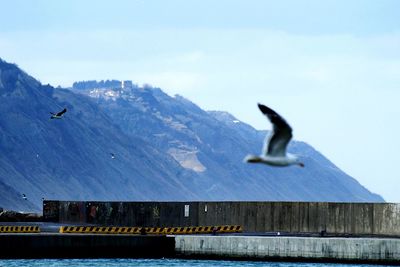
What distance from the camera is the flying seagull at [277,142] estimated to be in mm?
15891

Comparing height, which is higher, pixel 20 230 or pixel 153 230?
pixel 153 230

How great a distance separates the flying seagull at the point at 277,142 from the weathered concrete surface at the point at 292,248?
34.5 m

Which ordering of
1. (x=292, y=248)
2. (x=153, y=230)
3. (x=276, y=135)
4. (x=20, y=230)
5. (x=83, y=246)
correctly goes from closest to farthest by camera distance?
(x=276, y=135)
(x=292, y=248)
(x=83, y=246)
(x=153, y=230)
(x=20, y=230)

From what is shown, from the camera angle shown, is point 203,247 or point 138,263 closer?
point 203,247

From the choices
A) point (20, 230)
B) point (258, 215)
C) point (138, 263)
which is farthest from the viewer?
point (258, 215)

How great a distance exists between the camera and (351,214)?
59500mm

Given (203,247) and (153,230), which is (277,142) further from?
(153,230)

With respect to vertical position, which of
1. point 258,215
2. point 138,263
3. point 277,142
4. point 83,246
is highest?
point 258,215

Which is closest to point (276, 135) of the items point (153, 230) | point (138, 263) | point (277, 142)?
point (277, 142)

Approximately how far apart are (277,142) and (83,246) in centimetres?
3998

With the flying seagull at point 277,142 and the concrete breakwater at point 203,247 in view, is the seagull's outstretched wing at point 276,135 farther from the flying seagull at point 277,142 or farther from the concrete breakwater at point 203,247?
the concrete breakwater at point 203,247

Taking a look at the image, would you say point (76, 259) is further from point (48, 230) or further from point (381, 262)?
point (381, 262)


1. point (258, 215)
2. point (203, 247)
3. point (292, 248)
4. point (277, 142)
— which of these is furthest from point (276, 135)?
point (258, 215)

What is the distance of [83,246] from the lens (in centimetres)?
5538
